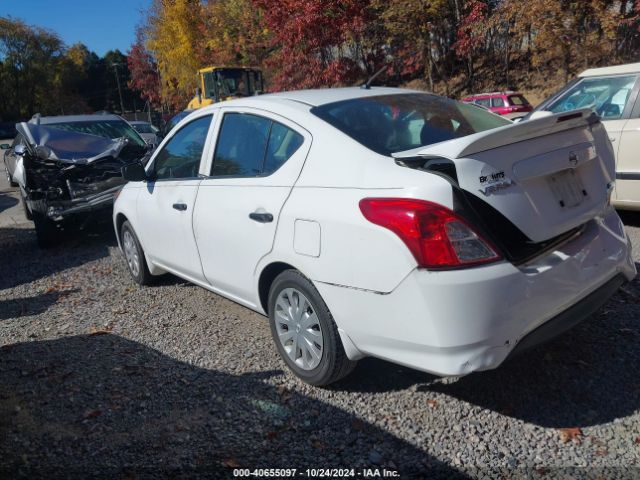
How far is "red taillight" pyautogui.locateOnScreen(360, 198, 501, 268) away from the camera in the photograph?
8.02 feet

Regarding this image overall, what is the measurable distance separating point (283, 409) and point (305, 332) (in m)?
0.44

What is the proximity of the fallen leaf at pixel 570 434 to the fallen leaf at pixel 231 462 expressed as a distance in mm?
1536

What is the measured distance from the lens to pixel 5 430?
310 cm

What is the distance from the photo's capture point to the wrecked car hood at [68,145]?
24.7 feet

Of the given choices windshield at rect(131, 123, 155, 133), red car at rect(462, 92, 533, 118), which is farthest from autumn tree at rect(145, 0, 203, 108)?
red car at rect(462, 92, 533, 118)

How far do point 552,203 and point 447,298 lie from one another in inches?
31.7

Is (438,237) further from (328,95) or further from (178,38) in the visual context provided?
(178,38)

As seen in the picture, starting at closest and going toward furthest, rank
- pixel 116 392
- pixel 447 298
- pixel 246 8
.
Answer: pixel 447 298 → pixel 116 392 → pixel 246 8

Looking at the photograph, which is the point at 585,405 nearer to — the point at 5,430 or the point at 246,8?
the point at 5,430

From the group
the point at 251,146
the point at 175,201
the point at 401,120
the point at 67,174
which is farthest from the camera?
the point at 67,174

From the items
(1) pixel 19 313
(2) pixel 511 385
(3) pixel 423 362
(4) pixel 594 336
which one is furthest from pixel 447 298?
(1) pixel 19 313

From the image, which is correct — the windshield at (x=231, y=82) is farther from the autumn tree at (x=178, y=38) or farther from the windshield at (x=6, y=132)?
the windshield at (x=6, y=132)

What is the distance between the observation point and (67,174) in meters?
7.39

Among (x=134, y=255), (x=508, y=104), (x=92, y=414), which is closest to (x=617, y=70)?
(x=134, y=255)
